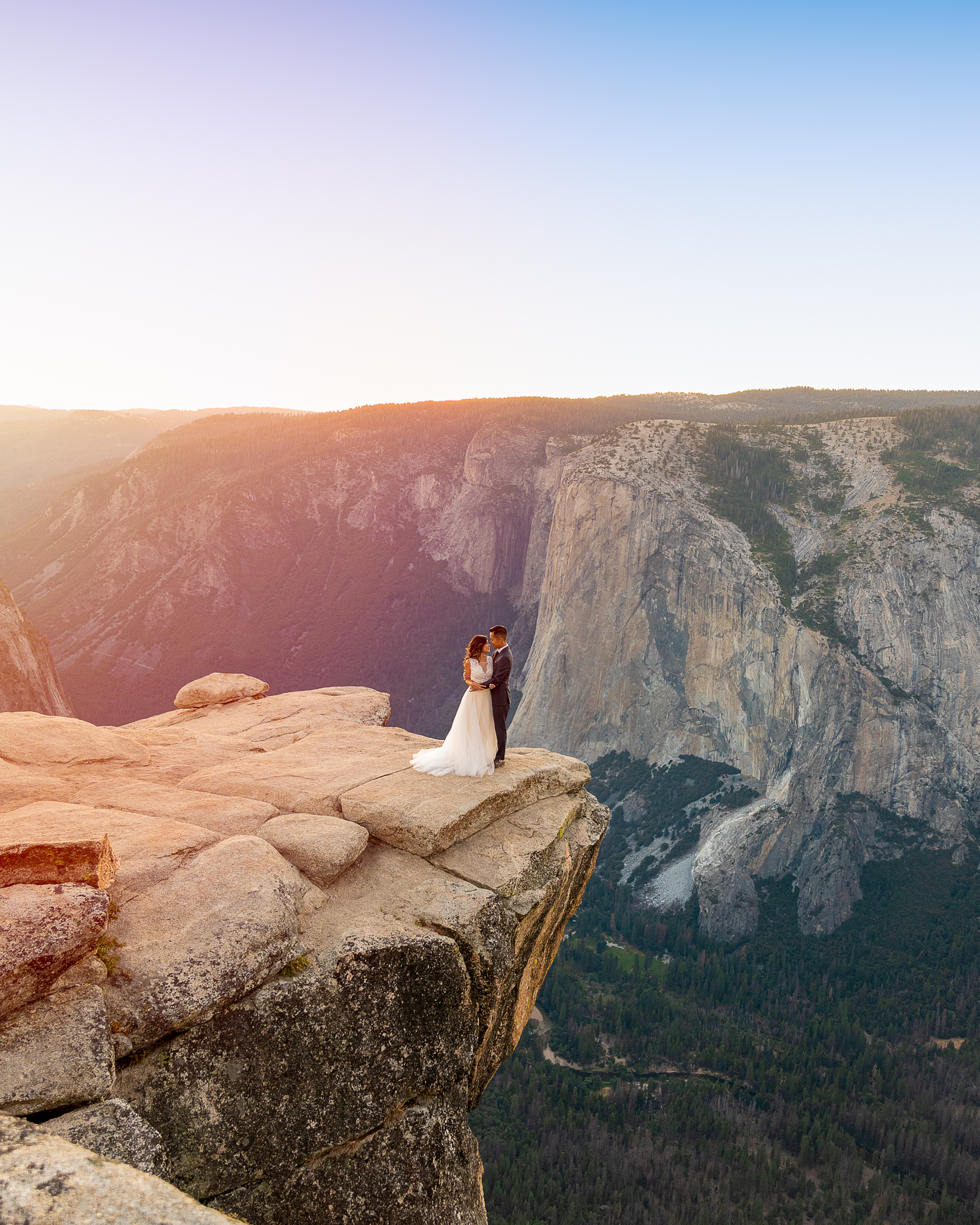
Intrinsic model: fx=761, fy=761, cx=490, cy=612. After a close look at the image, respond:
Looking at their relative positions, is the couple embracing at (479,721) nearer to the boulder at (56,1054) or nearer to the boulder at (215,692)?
the boulder at (56,1054)

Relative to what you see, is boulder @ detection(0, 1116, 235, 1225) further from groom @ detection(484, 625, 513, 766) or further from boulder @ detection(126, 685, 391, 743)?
boulder @ detection(126, 685, 391, 743)

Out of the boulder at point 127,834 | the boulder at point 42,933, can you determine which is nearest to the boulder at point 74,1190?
the boulder at point 42,933

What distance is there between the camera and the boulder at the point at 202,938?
9242 mm

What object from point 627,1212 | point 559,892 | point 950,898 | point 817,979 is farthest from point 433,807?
point 950,898

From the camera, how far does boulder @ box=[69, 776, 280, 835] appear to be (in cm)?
1337

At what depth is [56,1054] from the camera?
26.9ft

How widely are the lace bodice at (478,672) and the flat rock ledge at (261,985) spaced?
7.16ft

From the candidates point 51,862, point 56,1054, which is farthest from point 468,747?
point 56,1054

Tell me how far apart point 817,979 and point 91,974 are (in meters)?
61.1

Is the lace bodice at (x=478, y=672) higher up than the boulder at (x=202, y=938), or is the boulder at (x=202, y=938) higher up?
the lace bodice at (x=478, y=672)

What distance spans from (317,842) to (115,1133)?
5.11m

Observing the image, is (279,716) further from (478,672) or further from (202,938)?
(202,938)

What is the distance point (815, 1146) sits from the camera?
42.9 meters

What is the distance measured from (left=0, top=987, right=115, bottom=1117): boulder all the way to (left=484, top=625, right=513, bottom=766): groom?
30.3 feet
